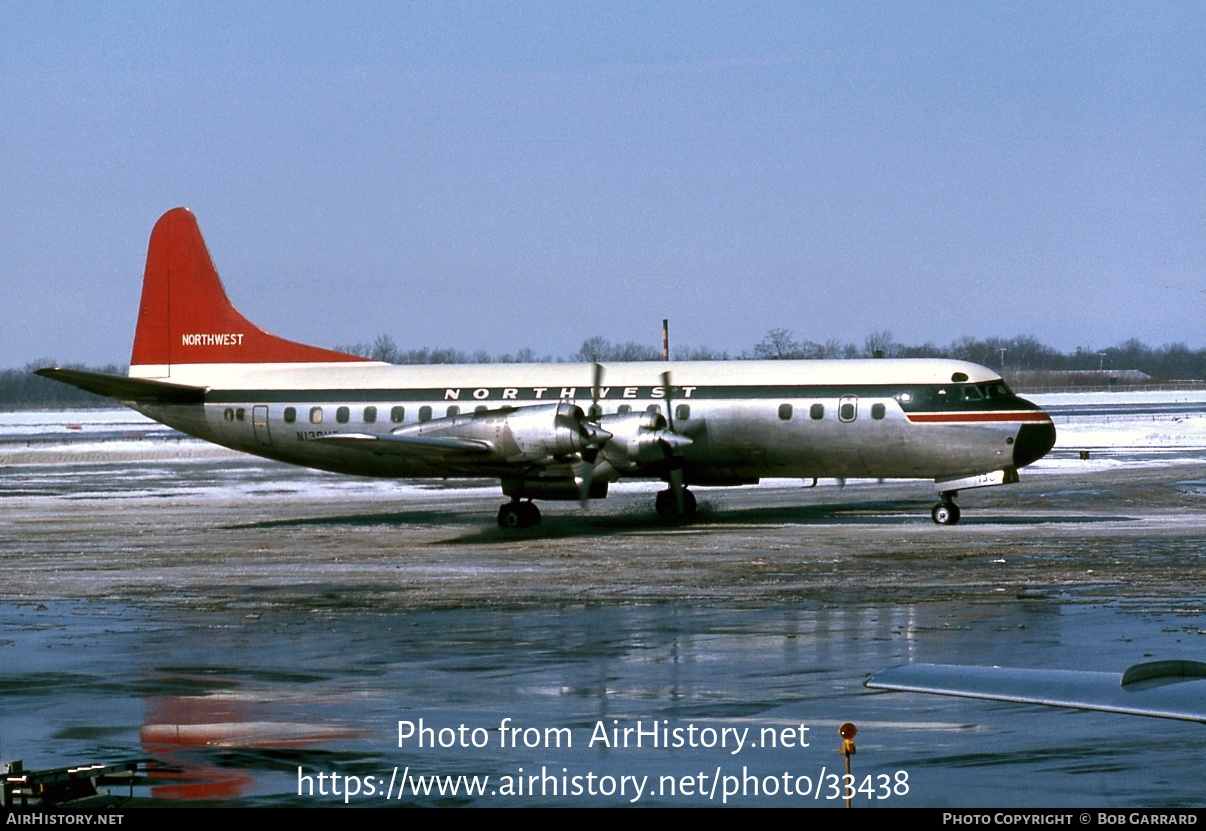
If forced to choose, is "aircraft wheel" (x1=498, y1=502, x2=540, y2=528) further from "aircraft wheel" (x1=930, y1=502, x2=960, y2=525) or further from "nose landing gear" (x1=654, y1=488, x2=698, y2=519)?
"aircraft wheel" (x1=930, y1=502, x2=960, y2=525)

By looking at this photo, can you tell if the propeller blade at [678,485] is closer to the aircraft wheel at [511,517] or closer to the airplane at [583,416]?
the airplane at [583,416]

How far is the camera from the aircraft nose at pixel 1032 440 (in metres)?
30.9

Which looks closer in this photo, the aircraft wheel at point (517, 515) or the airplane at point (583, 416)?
the airplane at point (583, 416)

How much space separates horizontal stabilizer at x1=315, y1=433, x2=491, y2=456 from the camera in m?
31.0

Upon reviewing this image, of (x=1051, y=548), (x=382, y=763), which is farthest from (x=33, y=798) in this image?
(x=1051, y=548)

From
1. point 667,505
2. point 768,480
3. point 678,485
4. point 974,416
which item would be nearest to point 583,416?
point 678,485

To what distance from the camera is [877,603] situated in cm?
1984

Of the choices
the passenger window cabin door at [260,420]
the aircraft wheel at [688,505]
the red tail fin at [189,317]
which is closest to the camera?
the aircraft wheel at [688,505]

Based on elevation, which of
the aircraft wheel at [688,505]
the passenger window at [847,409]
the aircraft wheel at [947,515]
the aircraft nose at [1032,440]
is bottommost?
the aircraft wheel at [947,515]

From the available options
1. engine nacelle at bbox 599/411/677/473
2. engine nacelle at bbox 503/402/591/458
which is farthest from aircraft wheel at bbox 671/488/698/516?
engine nacelle at bbox 503/402/591/458

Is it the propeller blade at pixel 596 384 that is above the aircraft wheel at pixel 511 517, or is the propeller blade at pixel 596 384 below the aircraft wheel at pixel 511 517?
above

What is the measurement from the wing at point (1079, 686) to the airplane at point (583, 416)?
2387cm

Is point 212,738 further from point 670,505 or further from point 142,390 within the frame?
point 142,390

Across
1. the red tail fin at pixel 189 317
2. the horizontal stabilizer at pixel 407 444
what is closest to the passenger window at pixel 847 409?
the horizontal stabilizer at pixel 407 444
